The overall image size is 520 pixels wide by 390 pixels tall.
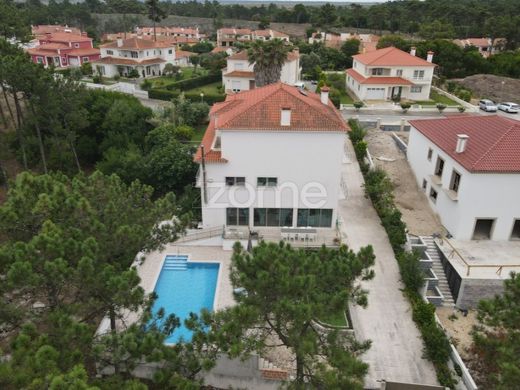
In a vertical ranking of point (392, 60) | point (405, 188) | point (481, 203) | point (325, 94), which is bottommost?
point (405, 188)

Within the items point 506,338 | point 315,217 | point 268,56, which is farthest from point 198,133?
point 506,338

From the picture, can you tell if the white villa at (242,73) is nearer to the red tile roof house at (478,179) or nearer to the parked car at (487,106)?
the parked car at (487,106)

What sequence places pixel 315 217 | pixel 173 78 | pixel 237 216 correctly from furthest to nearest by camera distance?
pixel 173 78, pixel 315 217, pixel 237 216

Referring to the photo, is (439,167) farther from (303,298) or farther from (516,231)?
(303,298)

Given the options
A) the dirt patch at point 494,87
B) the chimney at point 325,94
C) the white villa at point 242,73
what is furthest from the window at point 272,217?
the dirt patch at point 494,87

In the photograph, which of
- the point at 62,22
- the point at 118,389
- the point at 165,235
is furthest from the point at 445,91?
the point at 62,22

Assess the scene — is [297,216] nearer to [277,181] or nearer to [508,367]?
[277,181]

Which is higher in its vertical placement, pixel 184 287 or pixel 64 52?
pixel 64 52
